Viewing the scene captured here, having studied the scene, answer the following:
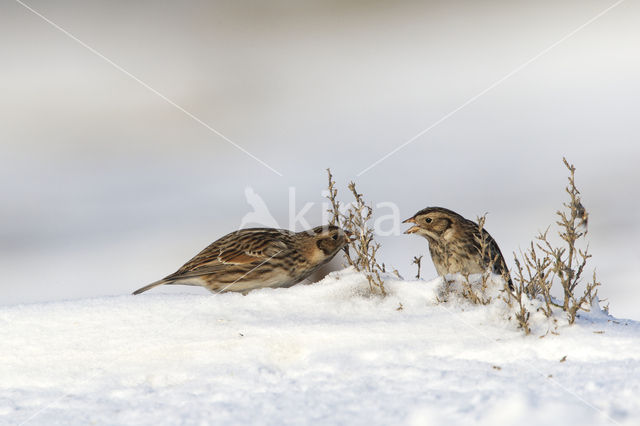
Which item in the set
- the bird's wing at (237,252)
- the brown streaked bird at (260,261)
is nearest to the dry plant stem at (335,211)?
the brown streaked bird at (260,261)

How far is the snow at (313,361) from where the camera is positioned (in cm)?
299

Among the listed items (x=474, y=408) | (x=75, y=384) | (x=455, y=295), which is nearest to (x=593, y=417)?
(x=474, y=408)

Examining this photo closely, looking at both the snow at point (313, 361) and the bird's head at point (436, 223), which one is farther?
the bird's head at point (436, 223)

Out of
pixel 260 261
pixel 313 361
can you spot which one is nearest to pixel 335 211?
pixel 260 261

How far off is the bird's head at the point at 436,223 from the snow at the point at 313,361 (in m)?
1.24

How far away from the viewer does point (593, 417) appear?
273cm

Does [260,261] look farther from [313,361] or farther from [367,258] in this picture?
[313,361]

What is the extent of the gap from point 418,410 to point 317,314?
1357 millimetres

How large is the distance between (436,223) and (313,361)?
2.34 m

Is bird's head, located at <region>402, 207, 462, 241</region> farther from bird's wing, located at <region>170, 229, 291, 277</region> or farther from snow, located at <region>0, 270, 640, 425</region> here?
snow, located at <region>0, 270, 640, 425</region>

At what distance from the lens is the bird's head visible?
5633 millimetres

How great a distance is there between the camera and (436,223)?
223 inches

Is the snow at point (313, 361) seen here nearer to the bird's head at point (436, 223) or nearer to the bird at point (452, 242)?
the bird at point (452, 242)

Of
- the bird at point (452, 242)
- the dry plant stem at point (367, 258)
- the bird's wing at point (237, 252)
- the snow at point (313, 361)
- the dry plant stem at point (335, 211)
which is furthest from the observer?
the bird's wing at point (237, 252)
